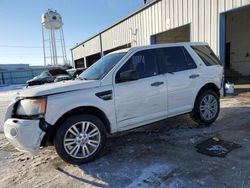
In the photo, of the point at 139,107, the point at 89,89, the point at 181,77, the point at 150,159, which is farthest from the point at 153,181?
the point at 181,77

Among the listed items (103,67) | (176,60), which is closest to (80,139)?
(103,67)

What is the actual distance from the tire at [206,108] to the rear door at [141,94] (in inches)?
41.7

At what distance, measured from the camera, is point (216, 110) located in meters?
5.93

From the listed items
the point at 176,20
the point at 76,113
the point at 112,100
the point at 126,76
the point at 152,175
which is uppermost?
the point at 176,20

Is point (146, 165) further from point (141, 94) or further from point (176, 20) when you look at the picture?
point (176, 20)

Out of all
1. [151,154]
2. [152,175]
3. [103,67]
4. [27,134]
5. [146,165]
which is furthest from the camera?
[103,67]

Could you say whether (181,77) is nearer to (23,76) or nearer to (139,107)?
(139,107)

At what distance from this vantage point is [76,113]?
409 cm

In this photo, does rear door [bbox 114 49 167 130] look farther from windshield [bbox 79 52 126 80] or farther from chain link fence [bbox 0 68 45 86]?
chain link fence [bbox 0 68 45 86]

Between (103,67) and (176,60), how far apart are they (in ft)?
5.51

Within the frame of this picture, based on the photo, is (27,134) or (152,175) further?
(27,134)

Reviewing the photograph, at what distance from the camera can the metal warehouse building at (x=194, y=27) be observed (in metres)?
9.59

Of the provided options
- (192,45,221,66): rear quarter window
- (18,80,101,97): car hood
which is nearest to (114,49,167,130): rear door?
(18,80,101,97): car hood

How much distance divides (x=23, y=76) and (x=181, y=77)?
38.2 metres
